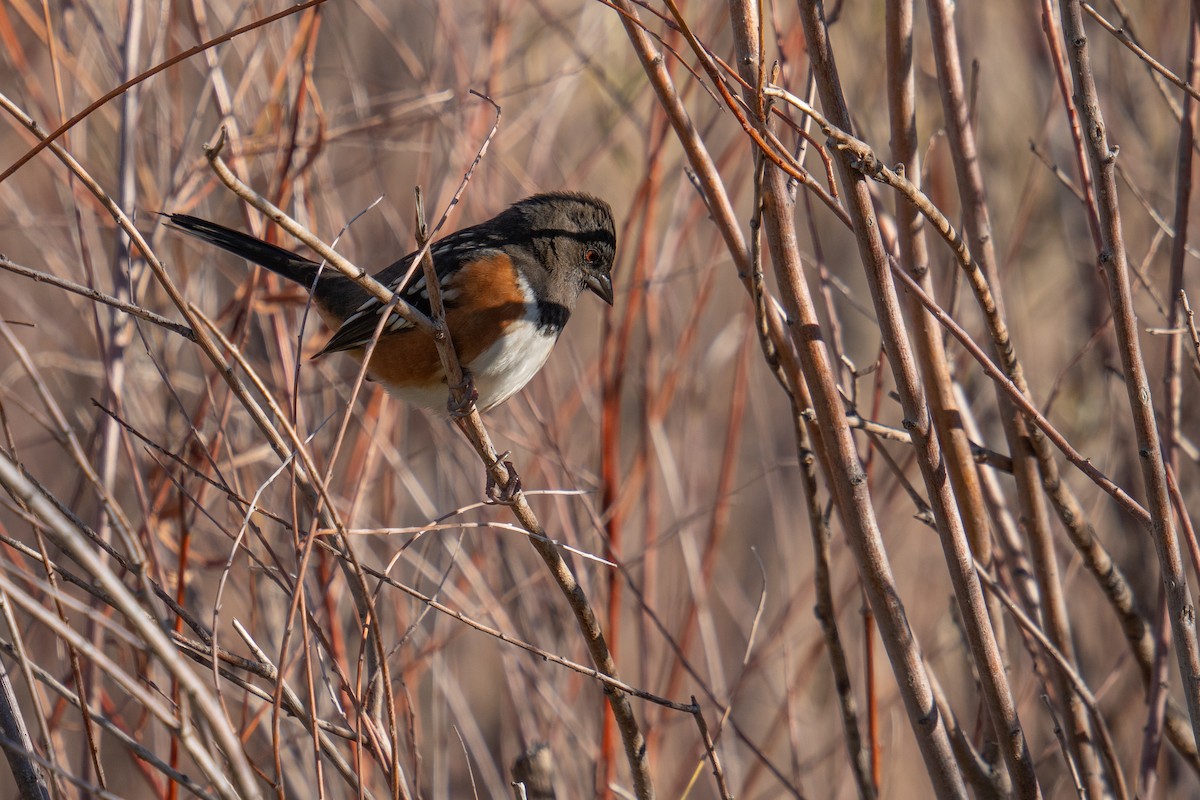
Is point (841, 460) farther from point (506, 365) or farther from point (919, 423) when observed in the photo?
point (506, 365)

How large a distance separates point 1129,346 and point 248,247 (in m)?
2.02

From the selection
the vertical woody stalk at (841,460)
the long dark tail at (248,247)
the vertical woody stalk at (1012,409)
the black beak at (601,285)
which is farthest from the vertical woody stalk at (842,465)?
the long dark tail at (248,247)

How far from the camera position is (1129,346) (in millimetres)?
1590

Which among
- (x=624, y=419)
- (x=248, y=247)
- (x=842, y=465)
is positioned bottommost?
(x=624, y=419)

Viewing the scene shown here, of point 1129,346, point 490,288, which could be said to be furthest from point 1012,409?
point 490,288

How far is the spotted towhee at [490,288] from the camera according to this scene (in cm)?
257

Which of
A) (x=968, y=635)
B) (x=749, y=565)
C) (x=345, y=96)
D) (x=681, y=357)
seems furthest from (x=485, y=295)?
(x=749, y=565)

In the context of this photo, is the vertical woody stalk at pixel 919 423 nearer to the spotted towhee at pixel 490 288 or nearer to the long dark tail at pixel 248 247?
the spotted towhee at pixel 490 288

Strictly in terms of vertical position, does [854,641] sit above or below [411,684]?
below

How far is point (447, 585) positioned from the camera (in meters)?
2.89

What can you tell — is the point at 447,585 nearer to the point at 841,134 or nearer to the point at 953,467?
the point at 953,467

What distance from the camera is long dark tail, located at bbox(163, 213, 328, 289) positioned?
99.7 inches

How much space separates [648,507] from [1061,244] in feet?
9.64

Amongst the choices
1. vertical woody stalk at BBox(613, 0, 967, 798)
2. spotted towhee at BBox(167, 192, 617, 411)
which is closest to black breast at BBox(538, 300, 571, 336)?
spotted towhee at BBox(167, 192, 617, 411)
